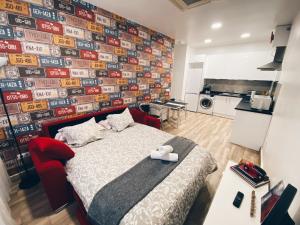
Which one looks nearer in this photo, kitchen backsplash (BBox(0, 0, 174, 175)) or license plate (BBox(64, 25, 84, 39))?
kitchen backsplash (BBox(0, 0, 174, 175))

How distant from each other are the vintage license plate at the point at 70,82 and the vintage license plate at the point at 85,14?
1.04 meters

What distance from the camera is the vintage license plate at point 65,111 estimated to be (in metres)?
Result: 2.21

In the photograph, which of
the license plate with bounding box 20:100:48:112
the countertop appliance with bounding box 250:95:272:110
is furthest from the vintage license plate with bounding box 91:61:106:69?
the countertop appliance with bounding box 250:95:272:110

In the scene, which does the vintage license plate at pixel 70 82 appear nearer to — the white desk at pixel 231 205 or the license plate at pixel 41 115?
the license plate at pixel 41 115

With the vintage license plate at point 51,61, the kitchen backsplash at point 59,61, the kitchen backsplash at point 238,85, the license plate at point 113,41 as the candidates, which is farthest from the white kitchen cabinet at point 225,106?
the vintage license plate at point 51,61

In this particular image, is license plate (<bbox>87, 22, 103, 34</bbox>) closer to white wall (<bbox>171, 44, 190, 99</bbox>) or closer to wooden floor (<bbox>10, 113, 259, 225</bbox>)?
wooden floor (<bbox>10, 113, 259, 225</bbox>)

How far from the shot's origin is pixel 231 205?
3.44 ft

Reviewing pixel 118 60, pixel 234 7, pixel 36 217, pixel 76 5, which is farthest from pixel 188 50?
pixel 36 217

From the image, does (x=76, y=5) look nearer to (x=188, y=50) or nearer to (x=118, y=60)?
(x=118, y=60)

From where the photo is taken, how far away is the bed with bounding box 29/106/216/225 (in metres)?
1.03

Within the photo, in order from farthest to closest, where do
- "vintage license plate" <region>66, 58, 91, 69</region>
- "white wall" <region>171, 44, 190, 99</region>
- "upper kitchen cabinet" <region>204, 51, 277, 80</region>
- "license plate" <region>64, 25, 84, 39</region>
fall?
1. "white wall" <region>171, 44, 190, 99</region>
2. "upper kitchen cabinet" <region>204, 51, 277, 80</region>
3. "vintage license plate" <region>66, 58, 91, 69</region>
4. "license plate" <region>64, 25, 84, 39</region>

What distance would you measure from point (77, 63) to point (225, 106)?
15.7 feet

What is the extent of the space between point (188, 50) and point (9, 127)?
5259 mm

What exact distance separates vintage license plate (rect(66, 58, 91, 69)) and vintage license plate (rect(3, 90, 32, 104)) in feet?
2.34
